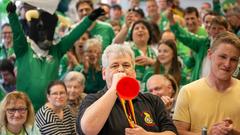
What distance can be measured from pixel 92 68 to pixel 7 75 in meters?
1.03

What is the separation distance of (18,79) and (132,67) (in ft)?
9.22

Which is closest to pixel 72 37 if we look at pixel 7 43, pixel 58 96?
pixel 58 96

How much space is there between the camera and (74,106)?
4852mm

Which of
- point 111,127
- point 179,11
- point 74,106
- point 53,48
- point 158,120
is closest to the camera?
point 111,127

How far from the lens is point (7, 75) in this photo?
18.5 ft

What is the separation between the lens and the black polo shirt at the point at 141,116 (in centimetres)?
244

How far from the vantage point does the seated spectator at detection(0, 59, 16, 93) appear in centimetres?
556

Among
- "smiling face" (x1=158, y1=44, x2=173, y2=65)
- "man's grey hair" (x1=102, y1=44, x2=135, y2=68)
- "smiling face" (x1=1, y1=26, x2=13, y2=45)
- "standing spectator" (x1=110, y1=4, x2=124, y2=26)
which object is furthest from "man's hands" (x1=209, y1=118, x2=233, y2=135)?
"standing spectator" (x1=110, y1=4, x2=124, y2=26)

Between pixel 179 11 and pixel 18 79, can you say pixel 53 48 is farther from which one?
pixel 179 11

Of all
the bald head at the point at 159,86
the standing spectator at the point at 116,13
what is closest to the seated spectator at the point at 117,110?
the bald head at the point at 159,86

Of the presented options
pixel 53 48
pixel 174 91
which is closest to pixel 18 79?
pixel 53 48

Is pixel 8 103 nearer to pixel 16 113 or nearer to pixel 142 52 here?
pixel 16 113

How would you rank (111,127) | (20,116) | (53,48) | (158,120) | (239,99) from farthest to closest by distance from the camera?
(53,48)
(20,116)
(239,99)
(158,120)
(111,127)

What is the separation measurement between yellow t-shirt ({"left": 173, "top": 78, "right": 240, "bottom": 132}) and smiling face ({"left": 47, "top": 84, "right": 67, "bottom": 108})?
1867mm
